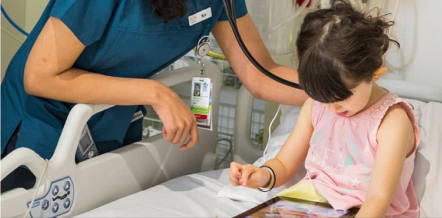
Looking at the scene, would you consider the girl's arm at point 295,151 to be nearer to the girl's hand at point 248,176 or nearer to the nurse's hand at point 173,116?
the girl's hand at point 248,176

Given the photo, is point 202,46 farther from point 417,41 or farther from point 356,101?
point 417,41

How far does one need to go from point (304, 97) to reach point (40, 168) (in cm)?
80

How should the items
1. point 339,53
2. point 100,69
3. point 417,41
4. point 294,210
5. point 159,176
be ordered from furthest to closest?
point 417,41
point 159,176
point 100,69
point 294,210
point 339,53

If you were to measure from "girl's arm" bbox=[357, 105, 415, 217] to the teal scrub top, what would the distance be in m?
0.61

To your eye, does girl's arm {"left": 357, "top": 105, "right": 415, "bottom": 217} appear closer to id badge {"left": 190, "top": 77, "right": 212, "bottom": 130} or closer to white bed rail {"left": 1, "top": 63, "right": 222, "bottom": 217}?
id badge {"left": 190, "top": 77, "right": 212, "bottom": 130}

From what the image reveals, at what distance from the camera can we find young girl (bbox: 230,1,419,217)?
56.8 inches

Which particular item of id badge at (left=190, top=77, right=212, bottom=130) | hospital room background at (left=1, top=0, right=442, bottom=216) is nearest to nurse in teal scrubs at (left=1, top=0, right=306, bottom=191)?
id badge at (left=190, top=77, right=212, bottom=130)

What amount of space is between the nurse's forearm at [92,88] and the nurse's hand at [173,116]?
1 cm

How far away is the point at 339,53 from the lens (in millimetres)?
1428

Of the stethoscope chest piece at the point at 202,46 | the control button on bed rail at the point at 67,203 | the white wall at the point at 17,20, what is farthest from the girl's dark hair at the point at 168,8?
the white wall at the point at 17,20

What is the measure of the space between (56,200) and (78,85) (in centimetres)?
29

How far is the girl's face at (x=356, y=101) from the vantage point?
1501 millimetres

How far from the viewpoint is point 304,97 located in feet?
6.45

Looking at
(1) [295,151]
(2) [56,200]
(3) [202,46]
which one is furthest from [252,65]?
(2) [56,200]
